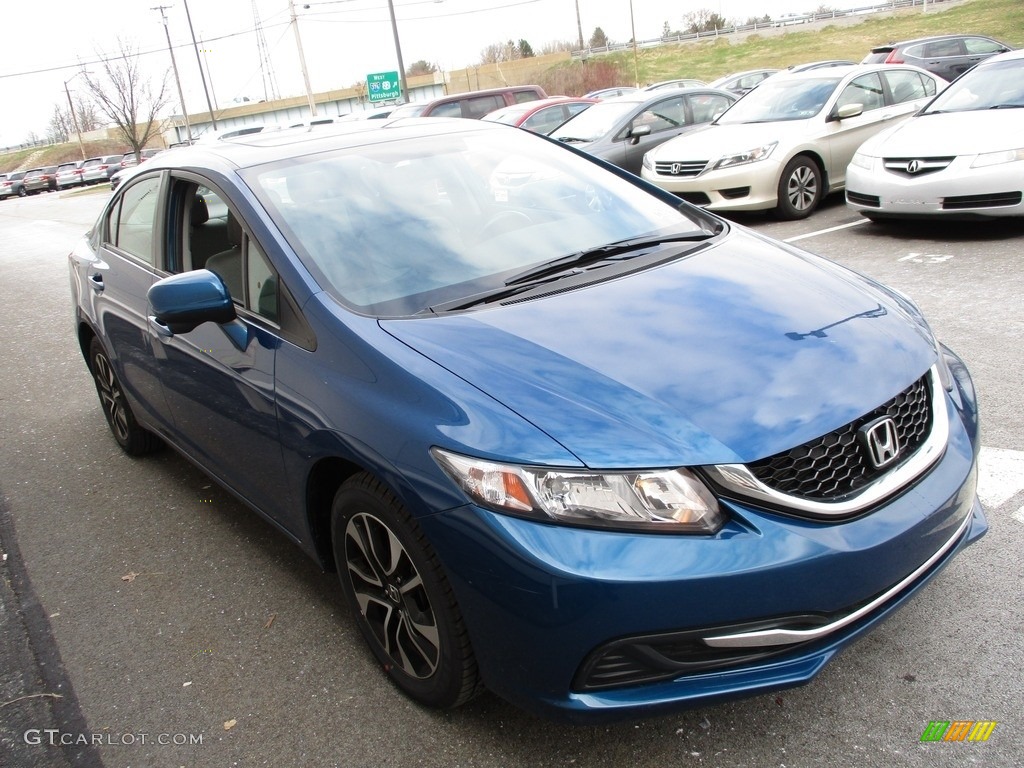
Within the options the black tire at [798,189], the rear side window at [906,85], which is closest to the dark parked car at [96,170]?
the rear side window at [906,85]

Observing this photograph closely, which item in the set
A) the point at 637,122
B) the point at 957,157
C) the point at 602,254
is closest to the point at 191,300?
the point at 602,254

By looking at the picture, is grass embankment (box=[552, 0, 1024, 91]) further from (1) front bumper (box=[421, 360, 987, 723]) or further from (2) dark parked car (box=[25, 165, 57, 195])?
(1) front bumper (box=[421, 360, 987, 723])

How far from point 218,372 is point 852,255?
5841 mm

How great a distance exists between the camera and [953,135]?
7176 mm

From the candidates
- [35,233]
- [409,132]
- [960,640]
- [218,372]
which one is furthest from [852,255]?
[35,233]

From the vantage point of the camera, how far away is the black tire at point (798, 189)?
910 centimetres

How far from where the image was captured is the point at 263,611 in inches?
125

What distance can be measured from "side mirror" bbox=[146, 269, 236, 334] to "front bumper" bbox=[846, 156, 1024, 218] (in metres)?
6.08

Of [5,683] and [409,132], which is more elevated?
[409,132]

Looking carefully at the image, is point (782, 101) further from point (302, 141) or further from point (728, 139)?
point (302, 141)

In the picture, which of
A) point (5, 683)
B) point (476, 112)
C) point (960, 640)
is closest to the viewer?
point (960, 640)

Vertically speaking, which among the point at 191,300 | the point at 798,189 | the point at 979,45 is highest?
the point at 979,45

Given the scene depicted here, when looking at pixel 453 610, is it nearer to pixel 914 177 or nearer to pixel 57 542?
pixel 57 542

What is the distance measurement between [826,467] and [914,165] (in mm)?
6077
